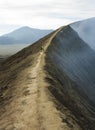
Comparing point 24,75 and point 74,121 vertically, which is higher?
point 24,75

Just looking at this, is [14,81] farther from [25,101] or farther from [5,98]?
[25,101]

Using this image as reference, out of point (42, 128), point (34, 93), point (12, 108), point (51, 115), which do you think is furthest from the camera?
point (34, 93)

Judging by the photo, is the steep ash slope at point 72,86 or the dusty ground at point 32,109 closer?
the dusty ground at point 32,109

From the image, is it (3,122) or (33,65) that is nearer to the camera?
(3,122)

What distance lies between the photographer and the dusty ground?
23859 millimetres

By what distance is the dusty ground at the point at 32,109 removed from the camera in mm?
23859

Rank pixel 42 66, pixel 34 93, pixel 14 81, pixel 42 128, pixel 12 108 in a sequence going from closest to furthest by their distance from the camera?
pixel 42 128 < pixel 12 108 < pixel 34 93 < pixel 14 81 < pixel 42 66

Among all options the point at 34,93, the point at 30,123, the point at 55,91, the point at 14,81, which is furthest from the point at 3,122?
the point at 14,81

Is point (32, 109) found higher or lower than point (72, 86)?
higher

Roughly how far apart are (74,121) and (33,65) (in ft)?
52.0

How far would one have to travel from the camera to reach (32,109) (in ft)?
85.1

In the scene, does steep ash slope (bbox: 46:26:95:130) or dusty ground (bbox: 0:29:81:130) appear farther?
steep ash slope (bbox: 46:26:95:130)

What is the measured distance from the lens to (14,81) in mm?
36375

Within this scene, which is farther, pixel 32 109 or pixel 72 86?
pixel 72 86
